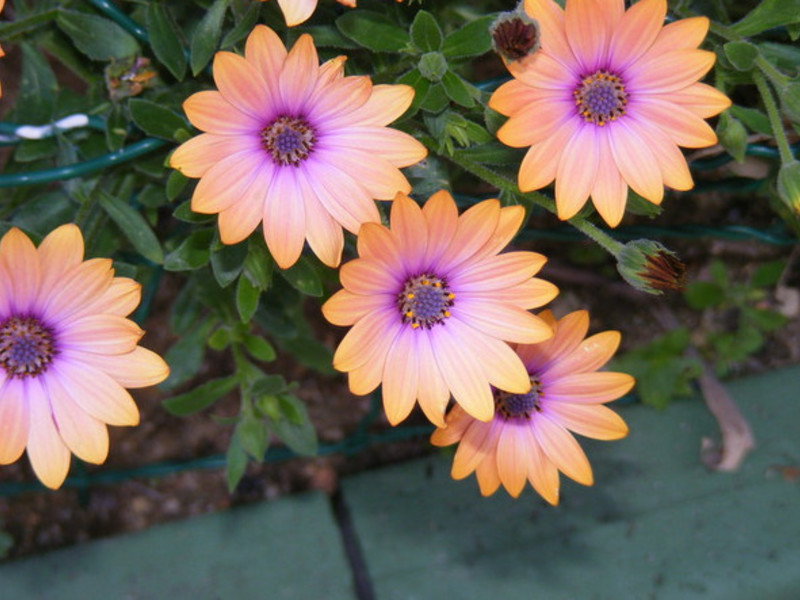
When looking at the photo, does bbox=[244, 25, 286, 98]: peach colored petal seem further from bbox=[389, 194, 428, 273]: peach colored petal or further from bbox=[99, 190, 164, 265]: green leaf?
bbox=[99, 190, 164, 265]: green leaf

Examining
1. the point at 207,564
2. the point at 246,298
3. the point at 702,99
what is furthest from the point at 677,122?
the point at 207,564

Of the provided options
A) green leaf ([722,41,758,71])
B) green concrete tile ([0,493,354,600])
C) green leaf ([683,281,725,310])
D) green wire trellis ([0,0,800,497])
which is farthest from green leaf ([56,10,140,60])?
green leaf ([683,281,725,310])

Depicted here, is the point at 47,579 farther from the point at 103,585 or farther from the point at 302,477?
the point at 302,477

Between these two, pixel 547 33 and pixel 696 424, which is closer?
pixel 547 33

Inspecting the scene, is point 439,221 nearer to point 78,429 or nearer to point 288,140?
point 288,140

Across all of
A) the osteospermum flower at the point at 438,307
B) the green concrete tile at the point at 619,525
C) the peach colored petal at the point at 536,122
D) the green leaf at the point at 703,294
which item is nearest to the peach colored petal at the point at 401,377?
the osteospermum flower at the point at 438,307

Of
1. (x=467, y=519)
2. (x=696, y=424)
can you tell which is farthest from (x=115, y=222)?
(x=696, y=424)
